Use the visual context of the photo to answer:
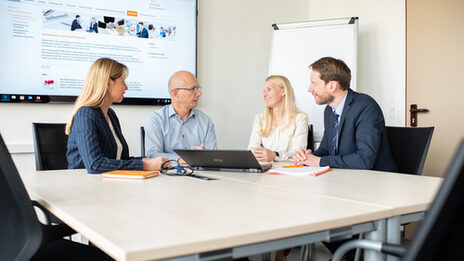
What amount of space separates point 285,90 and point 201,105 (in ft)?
3.22

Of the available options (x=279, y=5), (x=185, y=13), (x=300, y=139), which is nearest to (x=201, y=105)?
(x=185, y=13)

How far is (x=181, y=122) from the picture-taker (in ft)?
10.2

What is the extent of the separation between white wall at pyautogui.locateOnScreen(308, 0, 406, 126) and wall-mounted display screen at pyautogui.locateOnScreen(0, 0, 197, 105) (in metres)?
1.79

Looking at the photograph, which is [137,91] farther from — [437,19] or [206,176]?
[437,19]

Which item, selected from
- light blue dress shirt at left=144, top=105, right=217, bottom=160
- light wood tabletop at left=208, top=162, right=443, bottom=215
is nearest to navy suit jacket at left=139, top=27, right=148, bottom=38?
light blue dress shirt at left=144, top=105, right=217, bottom=160

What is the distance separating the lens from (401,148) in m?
2.53

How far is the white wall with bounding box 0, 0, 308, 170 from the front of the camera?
4160mm

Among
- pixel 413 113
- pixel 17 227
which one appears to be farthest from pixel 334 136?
pixel 17 227

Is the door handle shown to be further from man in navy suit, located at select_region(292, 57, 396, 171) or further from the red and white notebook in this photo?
the red and white notebook

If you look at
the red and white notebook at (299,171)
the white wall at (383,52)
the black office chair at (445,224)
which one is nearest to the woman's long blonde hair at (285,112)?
the white wall at (383,52)

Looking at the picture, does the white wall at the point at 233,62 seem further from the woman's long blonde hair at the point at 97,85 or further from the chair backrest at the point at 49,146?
the woman's long blonde hair at the point at 97,85

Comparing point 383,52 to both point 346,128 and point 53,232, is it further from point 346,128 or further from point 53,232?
point 53,232

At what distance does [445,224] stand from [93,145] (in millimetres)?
1727

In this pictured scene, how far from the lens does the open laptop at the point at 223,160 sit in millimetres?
1985
